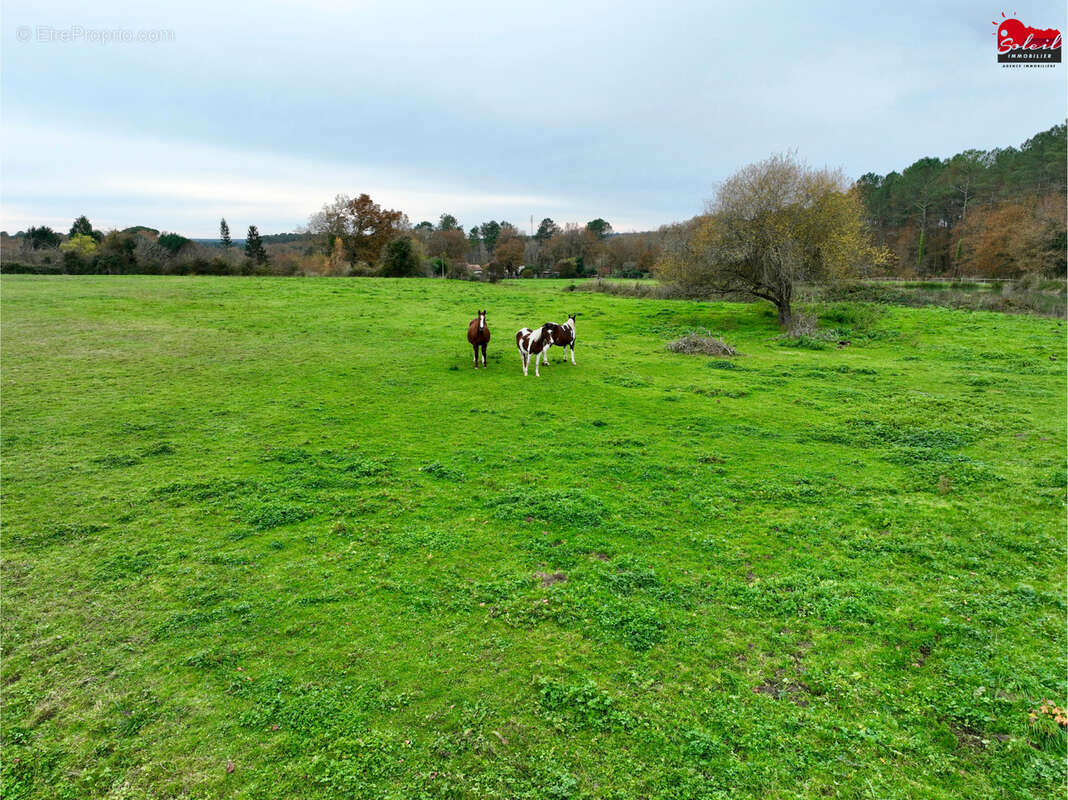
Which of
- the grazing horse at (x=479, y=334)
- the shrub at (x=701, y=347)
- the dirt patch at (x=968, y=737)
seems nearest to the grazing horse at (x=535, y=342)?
the grazing horse at (x=479, y=334)

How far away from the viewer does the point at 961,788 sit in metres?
3.07

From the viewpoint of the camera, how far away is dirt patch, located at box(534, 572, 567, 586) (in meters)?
5.11

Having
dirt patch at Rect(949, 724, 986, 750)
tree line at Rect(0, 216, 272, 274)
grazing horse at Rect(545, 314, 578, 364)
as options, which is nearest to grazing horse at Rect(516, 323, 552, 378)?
grazing horse at Rect(545, 314, 578, 364)

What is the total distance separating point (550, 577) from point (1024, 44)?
1479 centimetres

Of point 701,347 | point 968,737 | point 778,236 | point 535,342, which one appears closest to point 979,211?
point 778,236

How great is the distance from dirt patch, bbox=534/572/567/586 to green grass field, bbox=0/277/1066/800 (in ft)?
0.20

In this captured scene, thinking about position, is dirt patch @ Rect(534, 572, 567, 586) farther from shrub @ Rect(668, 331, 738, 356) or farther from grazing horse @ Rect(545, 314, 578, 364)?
shrub @ Rect(668, 331, 738, 356)

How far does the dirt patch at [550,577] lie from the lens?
201 inches

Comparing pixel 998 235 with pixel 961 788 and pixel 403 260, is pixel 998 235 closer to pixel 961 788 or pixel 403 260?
pixel 403 260

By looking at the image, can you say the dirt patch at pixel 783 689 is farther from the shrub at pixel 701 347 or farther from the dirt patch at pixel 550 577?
the shrub at pixel 701 347

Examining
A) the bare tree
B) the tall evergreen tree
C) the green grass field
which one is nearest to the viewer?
the green grass field

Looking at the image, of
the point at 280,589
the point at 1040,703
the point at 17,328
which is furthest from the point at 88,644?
the point at 17,328

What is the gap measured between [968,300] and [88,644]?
39.9 m

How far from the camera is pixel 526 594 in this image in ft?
16.1
